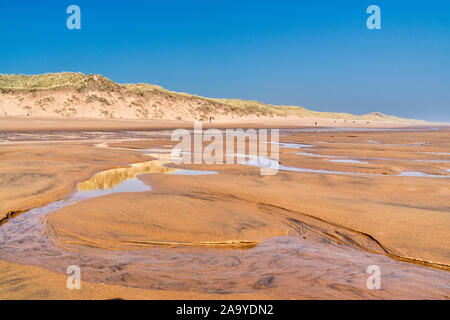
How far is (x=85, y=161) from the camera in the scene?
1048 cm

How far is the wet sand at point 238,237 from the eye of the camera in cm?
305

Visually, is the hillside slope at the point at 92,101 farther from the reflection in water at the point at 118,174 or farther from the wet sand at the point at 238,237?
the wet sand at the point at 238,237

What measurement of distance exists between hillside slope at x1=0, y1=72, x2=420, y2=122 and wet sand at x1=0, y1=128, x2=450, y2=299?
1871 inches

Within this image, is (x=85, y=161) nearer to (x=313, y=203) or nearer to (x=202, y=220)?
(x=202, y=220)

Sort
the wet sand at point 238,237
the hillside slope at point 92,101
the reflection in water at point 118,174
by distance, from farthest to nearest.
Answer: the hillside slope at point 92,101 → the reflection in water at point 118,174 → the wet sand at point 238,237

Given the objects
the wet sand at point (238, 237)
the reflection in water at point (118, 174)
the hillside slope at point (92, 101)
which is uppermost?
the hillside slope at point (92, 101)

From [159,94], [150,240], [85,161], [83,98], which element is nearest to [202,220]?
[150,240]

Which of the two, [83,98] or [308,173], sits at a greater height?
[83,98]

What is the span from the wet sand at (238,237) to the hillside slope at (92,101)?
47530mm

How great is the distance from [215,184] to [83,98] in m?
52.1

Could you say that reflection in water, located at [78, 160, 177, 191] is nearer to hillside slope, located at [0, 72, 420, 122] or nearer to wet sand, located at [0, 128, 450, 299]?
wet sand, located at [0, 128, 450, 299]

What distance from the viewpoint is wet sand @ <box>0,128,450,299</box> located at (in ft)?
10.0

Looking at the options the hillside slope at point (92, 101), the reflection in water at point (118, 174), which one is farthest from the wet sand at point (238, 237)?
the hillside slope at point (92, 101)

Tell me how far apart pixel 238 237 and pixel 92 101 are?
54485 mm
